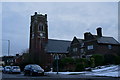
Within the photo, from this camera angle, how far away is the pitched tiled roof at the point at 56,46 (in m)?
72.3

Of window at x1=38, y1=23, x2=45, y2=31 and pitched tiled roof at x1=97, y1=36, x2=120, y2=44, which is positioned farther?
window at x1=38, y1=23, x2=45, y2=31

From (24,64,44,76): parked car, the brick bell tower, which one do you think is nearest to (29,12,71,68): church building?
the brick bell tower

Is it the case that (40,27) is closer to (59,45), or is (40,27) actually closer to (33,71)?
(59,45)

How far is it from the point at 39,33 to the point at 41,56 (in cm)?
3163

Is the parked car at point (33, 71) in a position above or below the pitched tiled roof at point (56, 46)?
below

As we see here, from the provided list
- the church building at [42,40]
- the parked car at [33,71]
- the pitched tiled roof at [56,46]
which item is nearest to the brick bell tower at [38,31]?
the church building at [42,40]

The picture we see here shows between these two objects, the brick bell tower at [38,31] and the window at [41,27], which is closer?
the brick bell tower at [38,31]

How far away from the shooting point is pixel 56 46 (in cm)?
7525

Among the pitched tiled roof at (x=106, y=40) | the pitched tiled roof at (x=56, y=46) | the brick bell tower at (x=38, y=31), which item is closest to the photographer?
the pitched tiled roof at (x=106, y=40)

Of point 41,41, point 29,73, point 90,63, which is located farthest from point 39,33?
point 29,73

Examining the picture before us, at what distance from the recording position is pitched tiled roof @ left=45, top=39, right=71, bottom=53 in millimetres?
72275

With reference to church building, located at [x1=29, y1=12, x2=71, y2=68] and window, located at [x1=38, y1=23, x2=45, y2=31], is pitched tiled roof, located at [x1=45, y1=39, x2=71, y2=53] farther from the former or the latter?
window, located at [x1=38, y1=23, x2=45, y2=31]

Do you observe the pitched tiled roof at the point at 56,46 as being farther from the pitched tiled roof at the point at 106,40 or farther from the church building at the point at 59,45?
the pitched tiled roof at the point at 106,40

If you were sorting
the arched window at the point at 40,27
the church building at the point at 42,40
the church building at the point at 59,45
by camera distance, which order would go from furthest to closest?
the arched window at the point at 40,27, the church building at the point at 42,40, the church building at the point at 59,45
